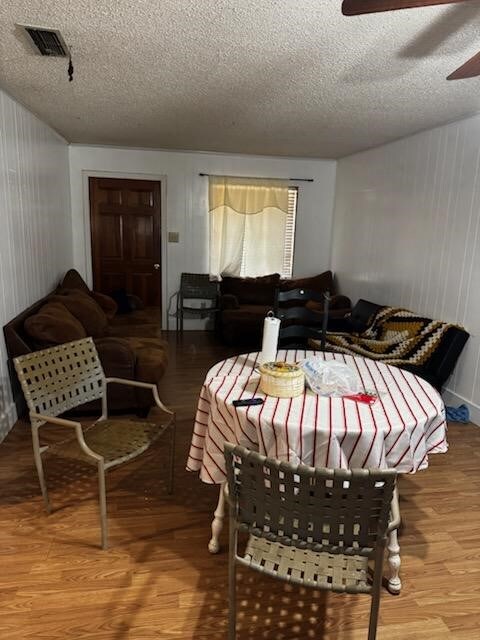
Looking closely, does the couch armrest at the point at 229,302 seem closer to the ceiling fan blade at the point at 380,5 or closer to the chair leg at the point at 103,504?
the chair leg at the point at 103,504

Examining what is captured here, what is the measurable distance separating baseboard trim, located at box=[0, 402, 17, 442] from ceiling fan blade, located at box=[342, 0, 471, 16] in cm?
289

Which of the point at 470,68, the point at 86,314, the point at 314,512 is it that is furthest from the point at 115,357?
the point at 470,68

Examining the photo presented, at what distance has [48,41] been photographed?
88.0 inches

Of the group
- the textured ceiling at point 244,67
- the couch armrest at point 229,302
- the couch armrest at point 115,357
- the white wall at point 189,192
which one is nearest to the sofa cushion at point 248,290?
the couch armrest at point 229,302

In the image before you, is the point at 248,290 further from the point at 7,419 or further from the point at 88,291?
the point at 7,419

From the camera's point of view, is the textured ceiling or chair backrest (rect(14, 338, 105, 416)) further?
chair backrest (rect(14, 338, 105, 416))

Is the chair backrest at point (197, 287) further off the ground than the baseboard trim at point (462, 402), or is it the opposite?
the chair backrest at point (197, 287)

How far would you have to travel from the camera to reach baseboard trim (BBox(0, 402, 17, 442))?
9.28 ft

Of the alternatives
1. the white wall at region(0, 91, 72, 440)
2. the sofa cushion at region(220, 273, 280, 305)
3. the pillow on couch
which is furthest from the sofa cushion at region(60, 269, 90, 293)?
the sofa cushion at region(220, 273, 280, 305)

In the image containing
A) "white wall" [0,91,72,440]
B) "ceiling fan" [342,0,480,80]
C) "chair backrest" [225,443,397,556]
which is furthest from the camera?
"white wall" [0,91,72,440]

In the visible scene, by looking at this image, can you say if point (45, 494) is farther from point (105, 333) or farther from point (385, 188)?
point (385, 188)

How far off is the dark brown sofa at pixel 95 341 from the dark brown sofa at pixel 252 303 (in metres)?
1.38

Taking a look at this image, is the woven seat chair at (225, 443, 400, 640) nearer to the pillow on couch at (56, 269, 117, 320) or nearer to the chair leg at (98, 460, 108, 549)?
the chair leg at (98, 460, 108, 549)

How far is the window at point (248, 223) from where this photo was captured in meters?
5.62
